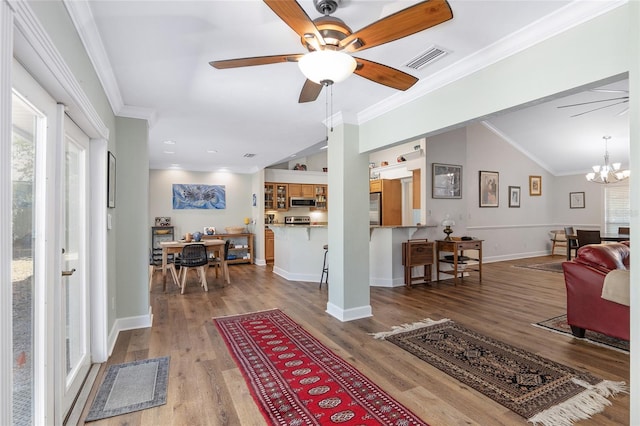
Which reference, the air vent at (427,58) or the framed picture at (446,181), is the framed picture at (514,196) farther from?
the air vent at (427,58)

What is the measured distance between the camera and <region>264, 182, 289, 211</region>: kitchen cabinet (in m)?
8.30

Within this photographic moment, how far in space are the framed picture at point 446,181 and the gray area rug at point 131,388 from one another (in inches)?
210

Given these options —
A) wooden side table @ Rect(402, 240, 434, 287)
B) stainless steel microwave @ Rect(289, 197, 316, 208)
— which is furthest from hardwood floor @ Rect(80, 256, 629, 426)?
stainless steel microwave @ Rect(289, 197, 316, 208)

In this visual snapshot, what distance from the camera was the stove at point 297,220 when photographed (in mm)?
8538

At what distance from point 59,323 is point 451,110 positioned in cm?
306

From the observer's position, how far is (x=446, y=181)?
254 inches

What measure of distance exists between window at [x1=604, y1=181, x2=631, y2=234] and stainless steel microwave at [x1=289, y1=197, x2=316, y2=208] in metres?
7.79

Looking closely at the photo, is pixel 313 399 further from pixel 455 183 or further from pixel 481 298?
pixel 455 183

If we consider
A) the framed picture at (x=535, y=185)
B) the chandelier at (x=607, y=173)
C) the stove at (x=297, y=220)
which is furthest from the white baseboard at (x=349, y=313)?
the framed picture at (x=535, y=185)

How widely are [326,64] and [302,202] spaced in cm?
713

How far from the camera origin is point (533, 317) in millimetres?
3840

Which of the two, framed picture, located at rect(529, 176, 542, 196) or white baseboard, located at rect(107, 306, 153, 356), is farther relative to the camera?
framed picture, located at rect(529, 176, 542, 196)

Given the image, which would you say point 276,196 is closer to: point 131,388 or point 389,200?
point 389,200

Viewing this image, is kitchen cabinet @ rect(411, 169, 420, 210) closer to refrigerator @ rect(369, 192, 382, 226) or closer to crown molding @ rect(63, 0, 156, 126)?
refrigerator @ rect(369, 192, 382, 226)
